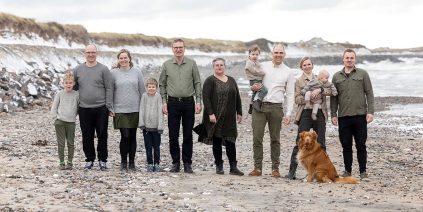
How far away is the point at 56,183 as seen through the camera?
8.35 meters

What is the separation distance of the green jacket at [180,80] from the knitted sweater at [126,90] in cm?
38

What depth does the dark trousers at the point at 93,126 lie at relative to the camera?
968cm

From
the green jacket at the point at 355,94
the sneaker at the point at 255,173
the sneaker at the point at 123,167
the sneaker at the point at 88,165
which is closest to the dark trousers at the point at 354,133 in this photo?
the green jacket at the point at 355,94

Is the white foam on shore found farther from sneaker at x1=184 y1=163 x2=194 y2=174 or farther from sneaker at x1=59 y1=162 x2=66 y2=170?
sneaker at x1=59 y1=162 x2=66 y2=170

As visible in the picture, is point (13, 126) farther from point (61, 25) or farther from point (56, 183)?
point (61, 25)

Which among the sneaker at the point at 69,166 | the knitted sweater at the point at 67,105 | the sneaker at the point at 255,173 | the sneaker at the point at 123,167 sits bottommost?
the sneaker at the point at 255,173

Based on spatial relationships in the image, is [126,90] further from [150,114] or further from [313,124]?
[313,124]

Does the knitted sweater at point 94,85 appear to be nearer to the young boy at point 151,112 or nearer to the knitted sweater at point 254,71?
the young boy at point 151,112

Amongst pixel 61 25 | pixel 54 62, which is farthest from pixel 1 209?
pixel 61 25

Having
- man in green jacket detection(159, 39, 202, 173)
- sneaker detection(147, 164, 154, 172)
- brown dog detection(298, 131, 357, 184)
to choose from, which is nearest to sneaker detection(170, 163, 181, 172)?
sneaker detection(147, 164, 154, 172)

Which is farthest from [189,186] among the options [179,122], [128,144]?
[128,144]

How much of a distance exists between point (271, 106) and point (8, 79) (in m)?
14.9

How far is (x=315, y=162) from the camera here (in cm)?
921

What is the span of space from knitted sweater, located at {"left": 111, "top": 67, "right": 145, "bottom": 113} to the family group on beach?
0.05ft
